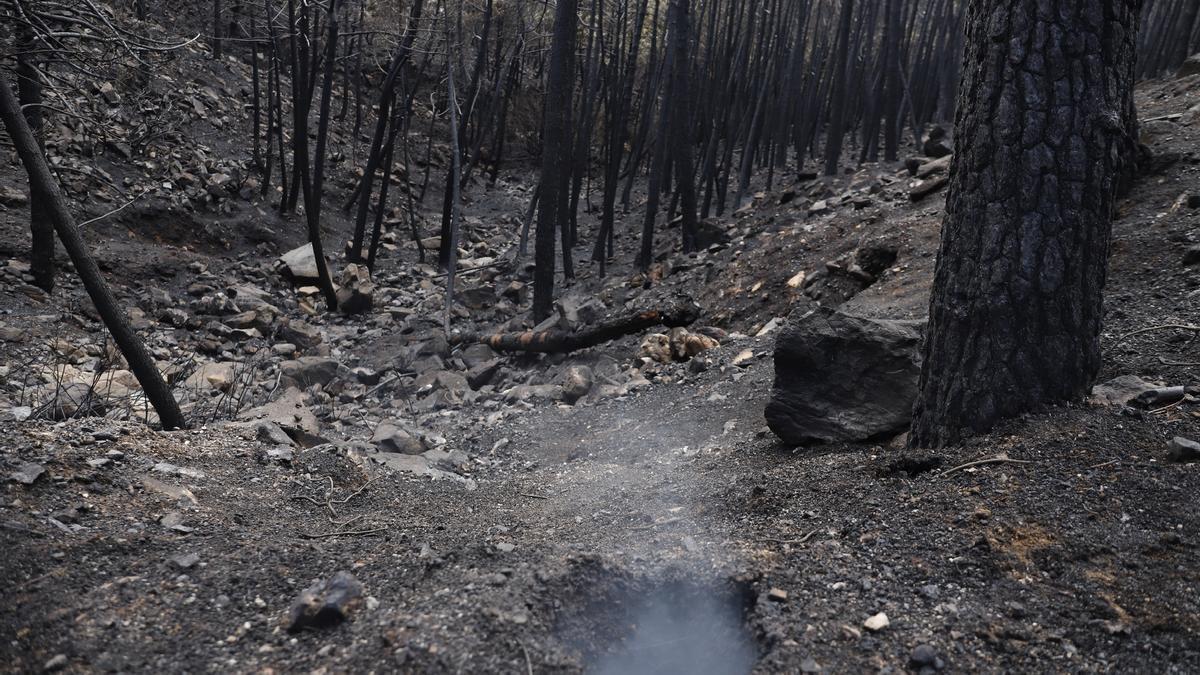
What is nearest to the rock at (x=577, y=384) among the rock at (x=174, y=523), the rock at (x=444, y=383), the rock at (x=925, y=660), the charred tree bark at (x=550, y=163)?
the rock at (x=444, y=383)

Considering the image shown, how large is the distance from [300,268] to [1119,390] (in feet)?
37.1

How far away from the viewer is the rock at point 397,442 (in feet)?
15.8

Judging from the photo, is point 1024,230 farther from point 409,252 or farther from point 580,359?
point 409,252

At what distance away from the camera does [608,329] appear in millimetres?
7449

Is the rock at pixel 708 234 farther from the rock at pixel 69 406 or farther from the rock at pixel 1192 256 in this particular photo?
the rock at pixel 69 406

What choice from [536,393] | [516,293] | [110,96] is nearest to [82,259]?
[536,393]

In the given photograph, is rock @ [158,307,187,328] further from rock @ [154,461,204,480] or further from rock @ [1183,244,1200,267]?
rock @ [1183,244,1200,267]

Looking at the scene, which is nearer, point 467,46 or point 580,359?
point 580,359

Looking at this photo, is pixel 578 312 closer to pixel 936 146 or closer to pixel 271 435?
pixel 271 435

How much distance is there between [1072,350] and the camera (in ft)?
8.79

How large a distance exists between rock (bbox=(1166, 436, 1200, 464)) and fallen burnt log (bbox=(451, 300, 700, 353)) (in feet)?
17.0

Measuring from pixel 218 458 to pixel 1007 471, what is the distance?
322cm

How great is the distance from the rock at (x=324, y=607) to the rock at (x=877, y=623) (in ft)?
4.58

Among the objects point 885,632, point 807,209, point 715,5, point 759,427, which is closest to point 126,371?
point 759,427
